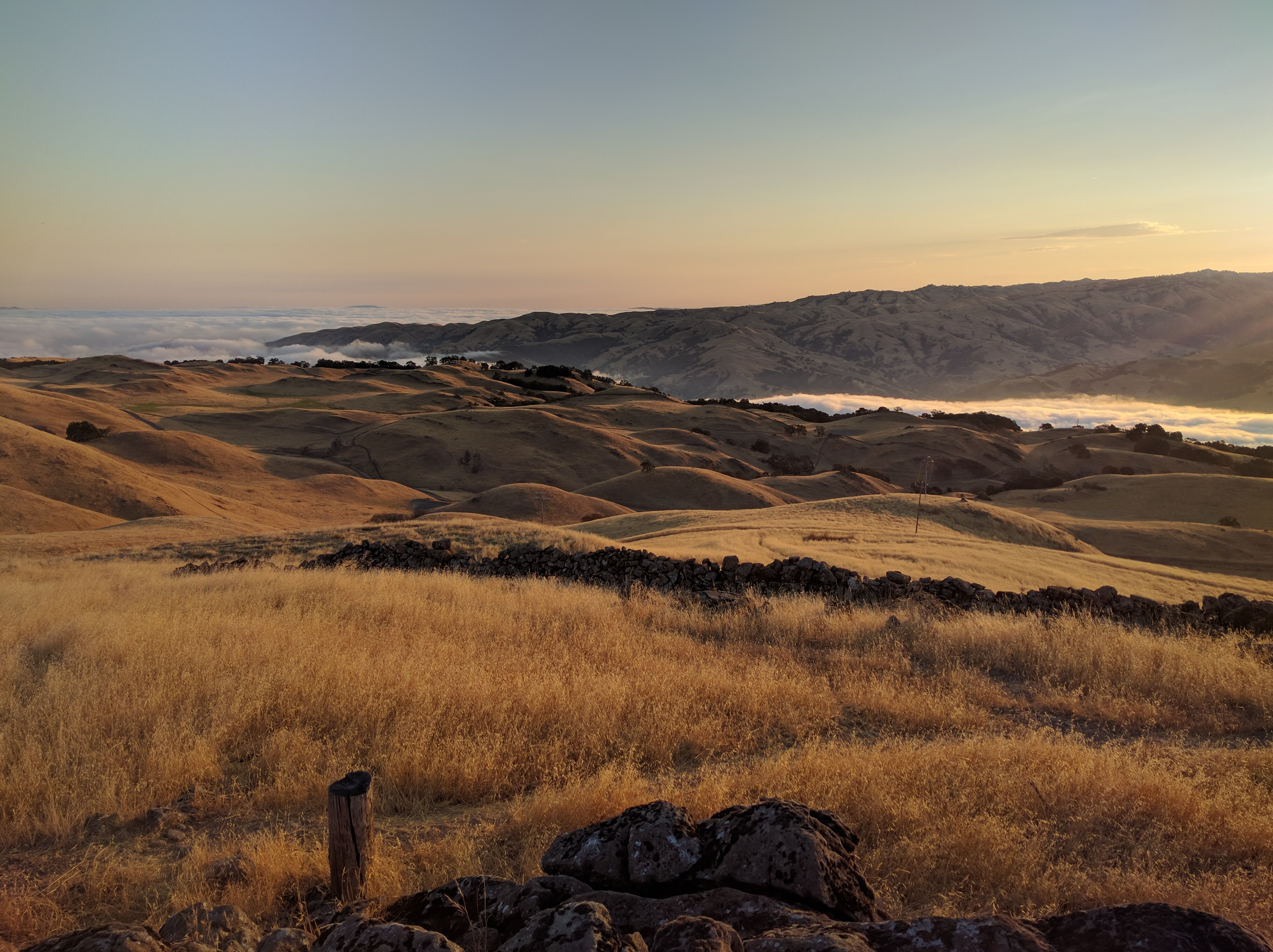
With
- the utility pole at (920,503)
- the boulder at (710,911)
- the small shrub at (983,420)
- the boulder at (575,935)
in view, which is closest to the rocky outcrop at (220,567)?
the boulder at (710,911)

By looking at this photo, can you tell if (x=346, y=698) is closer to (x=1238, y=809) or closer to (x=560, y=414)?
(x=1238, y=809)

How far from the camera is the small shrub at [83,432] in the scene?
4928 cm

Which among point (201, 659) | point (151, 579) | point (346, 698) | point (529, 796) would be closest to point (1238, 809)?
point (529, 796)

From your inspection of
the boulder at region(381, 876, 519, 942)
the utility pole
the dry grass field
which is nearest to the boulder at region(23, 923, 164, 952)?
the boulder at region(381, 876, 519, 942)

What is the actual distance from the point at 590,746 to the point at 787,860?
317 cm

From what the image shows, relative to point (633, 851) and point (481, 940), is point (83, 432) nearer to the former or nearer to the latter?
point (481, 940)

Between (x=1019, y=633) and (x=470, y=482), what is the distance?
184ft

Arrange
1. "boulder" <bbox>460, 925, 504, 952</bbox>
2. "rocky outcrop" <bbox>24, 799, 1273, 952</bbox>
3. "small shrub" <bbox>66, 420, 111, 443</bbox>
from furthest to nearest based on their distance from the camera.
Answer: "small shrub" <bbox>66, 420, 111, 443</bbox> < "boulder" <bbox>460, 925, 504, 952</bbox> < "rocky outcrop" <bbox>24, 799, 1273, 952</bbox>

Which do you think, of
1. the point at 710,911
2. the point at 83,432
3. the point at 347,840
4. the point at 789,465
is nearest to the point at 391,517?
the point at 83,432

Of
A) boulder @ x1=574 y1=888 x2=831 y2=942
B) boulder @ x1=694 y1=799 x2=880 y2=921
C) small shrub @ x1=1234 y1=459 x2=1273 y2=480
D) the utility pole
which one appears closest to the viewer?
boulder @ x1=574 y1=888 x2=831 y2=942

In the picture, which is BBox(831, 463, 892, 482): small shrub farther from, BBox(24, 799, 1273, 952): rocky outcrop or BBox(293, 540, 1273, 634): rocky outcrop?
BBox(24, 799, 1273, 952): rocky outcrop

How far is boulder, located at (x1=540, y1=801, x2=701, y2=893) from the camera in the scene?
132 inches

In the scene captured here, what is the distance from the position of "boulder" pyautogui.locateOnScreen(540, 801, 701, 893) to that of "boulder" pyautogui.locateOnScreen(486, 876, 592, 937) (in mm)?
104

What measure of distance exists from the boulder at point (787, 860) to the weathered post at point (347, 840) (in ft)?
6.28
